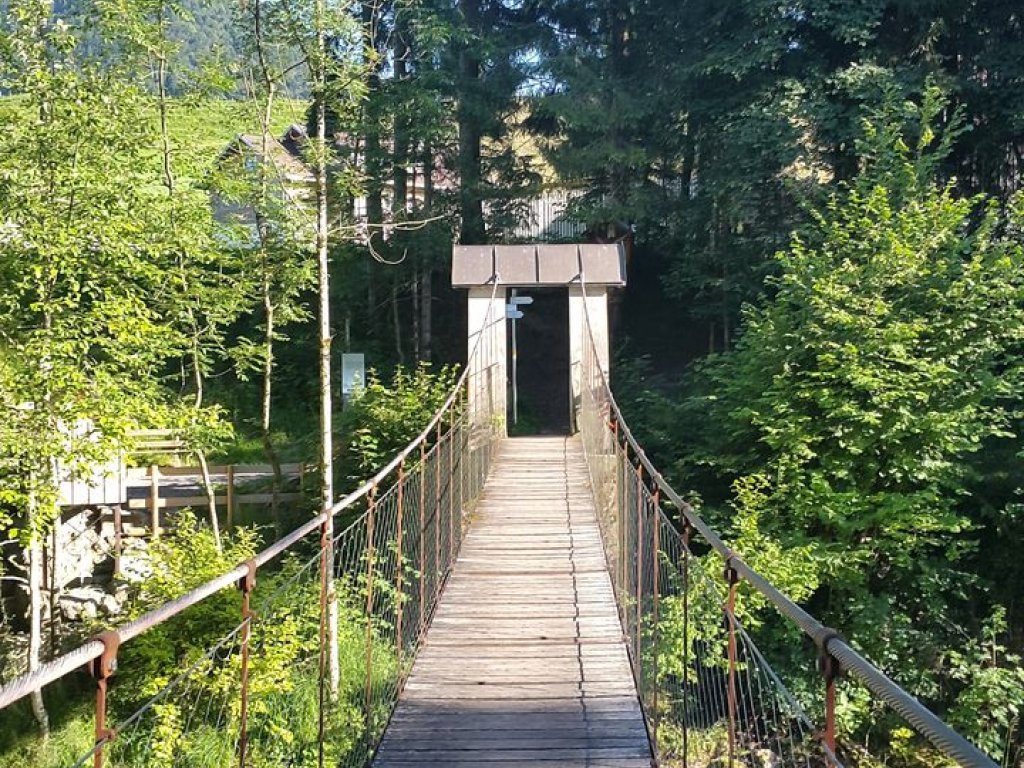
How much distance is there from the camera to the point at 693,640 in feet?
22.8

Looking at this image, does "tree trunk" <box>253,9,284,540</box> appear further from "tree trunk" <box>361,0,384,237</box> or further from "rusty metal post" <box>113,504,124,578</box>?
"tree trunk" <box>361,0,384,237</box>

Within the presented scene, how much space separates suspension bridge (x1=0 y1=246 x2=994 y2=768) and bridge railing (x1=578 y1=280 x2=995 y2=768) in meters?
0.01

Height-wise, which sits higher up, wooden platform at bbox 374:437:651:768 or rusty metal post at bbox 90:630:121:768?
rusty metal post at bbox 90:630:121:768

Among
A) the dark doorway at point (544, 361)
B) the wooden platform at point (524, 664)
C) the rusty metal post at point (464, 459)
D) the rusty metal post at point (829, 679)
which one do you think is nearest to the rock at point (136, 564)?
the rusty metal post at point (464, 459)

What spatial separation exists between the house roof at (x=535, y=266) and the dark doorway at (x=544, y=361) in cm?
511

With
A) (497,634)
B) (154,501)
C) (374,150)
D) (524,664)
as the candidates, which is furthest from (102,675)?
(374,150)

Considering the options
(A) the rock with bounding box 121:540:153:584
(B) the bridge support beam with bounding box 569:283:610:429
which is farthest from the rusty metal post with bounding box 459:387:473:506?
(A) the rock with bounding box 121:540:153:584

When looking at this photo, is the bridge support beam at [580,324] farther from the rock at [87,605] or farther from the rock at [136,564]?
the rock at [87,605]

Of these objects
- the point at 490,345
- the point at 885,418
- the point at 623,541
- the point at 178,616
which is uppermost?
the point at 490,345

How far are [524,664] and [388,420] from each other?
17.5 ft

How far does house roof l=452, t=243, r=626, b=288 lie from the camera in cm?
973

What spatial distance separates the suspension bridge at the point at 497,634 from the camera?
87.8 inches

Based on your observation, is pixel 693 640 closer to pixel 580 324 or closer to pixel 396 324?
pixel 580 324

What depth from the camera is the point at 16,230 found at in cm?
652
